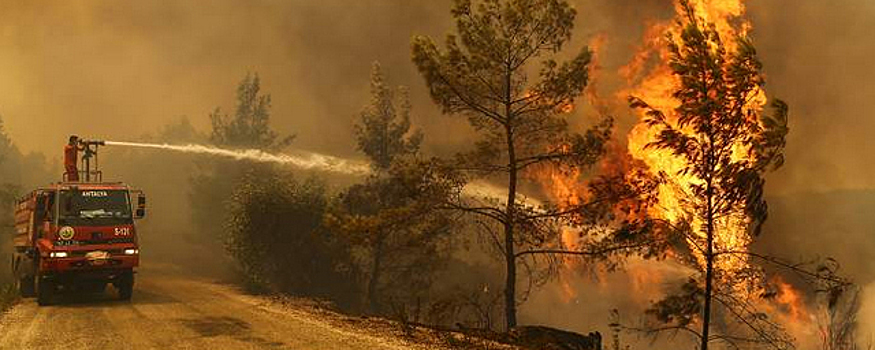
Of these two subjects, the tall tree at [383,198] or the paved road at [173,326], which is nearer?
the paved road at [173,326]

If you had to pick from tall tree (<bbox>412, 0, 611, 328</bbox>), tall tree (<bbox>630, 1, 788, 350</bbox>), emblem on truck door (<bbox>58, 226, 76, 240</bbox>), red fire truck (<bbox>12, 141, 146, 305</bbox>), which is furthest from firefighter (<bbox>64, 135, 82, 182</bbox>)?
tall tree (<bbox>630, 1, 788, 350</bbox>)

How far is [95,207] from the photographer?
18938 mm

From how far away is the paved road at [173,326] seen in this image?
13.6 meters

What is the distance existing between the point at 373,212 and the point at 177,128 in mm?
65235

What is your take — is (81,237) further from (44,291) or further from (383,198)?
(383,198)

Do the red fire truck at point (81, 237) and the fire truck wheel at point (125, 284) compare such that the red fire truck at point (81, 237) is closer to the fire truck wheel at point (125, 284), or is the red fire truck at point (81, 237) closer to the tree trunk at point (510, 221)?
the fire truck wheel at point (125, 284)

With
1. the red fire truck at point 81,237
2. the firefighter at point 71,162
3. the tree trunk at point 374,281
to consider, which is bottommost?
the tree trunk at point 374,281

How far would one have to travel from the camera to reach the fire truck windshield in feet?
60.5

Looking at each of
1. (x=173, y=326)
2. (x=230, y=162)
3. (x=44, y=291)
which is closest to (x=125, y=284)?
(x=44, y=291)

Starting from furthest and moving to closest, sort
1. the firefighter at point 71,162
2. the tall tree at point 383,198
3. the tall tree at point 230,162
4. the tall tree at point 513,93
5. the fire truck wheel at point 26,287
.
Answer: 1. the tall tree at point 230,162
2. the tall tree at point 383,198
3. the firefighter at point 71,162
4. the fire truck wheel at point 26,287
5. the tall tree at point 513,93

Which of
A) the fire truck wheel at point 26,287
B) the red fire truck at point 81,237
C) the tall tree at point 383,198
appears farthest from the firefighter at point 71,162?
the tall tree at point 383,198

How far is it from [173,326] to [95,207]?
5.83 meters

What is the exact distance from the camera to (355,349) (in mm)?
13227

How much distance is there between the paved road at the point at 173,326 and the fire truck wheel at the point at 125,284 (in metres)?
0.38
